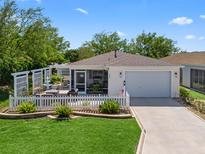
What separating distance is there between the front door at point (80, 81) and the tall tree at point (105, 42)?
4122 centimetres

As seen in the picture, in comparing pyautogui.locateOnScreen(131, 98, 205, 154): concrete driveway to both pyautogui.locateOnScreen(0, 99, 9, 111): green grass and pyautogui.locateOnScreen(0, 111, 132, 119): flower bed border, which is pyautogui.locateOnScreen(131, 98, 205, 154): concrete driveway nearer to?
pyautogui.locateOnScreen(0, 111, 132, 119): flower bed border

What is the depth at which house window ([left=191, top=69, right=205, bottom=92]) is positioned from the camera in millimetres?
31703

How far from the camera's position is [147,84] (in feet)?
86.2

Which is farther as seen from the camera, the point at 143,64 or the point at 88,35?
the point at 88,35

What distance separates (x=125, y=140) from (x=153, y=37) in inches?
2287

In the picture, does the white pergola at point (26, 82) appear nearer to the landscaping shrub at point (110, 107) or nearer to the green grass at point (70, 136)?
the green grass at point (70, 136)

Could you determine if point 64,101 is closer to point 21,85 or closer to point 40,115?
point 40,115

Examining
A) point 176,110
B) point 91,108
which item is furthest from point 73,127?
point 176,110

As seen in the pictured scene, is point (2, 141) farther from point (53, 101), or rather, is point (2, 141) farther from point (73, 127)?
point (53, 101)

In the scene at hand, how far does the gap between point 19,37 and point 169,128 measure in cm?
2220

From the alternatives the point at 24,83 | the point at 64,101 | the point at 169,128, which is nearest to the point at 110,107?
the point at 64,101

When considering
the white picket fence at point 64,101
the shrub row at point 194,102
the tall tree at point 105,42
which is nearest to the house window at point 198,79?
the shrub row at point 194,102

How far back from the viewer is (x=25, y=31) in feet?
109

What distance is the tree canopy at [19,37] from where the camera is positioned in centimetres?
3027
